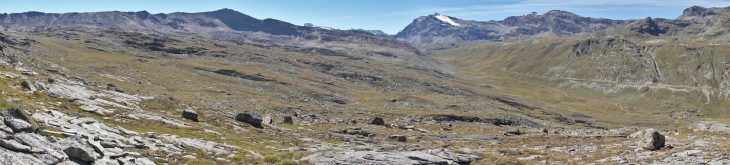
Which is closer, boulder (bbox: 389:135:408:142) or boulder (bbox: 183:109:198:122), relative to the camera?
boulder (bbox: 183:109:198:122)

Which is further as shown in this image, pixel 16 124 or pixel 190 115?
pixel 190 115

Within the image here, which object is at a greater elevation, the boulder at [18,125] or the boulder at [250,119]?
the boulder at [18,125]

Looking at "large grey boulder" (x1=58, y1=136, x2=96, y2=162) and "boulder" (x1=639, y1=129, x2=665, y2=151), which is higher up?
"large grey boulder" (x1=58, y1=136, x2=96, y2=162)

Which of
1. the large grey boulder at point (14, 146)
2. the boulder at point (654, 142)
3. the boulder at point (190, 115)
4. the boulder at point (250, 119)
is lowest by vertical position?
the boulder at point (250, 119)

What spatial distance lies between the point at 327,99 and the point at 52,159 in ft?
340

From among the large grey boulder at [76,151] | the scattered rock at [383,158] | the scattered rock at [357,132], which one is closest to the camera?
the large grey boulder at [76,151]

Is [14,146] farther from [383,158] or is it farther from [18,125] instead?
[383,158]

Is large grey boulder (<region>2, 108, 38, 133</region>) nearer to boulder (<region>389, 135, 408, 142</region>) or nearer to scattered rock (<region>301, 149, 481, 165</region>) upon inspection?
scattered rock (<region>301, 149, 481, 165</region>)

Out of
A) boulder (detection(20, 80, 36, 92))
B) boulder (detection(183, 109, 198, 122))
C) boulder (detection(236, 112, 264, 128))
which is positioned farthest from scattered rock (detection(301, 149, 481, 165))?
boulder (detection(20, 80, 36, 92))

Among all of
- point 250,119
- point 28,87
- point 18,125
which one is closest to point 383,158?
point 18,125

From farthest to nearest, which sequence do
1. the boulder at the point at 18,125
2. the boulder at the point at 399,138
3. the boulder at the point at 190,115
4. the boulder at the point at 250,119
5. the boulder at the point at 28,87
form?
the boulder at the point at 399,138, the boulder at the point at 250,119, the boulder at the point at 190,115, the boulder at the point at 28,87, the boulder at the point at 18,125

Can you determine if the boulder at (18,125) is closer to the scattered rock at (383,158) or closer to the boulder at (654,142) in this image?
the scattered rock at (383,158)

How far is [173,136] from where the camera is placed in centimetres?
3750

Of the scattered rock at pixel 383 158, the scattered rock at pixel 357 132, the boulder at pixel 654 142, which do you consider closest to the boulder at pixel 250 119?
the scattered rock at pixel 357 132
